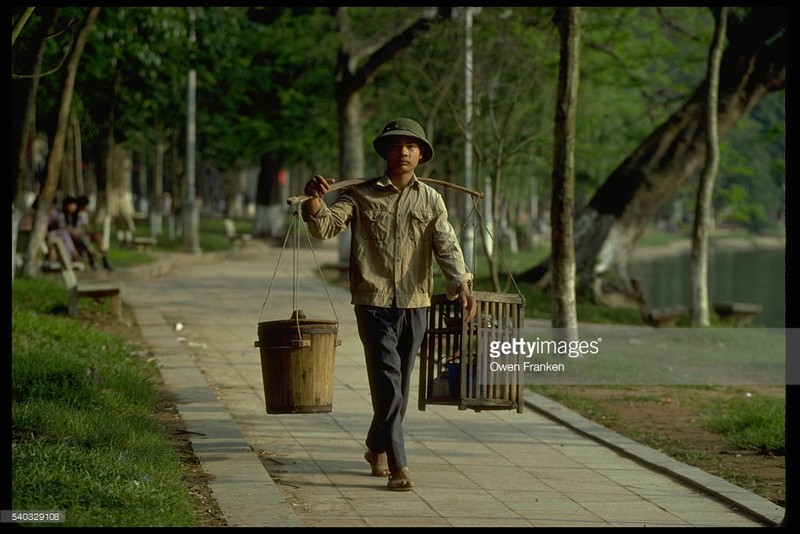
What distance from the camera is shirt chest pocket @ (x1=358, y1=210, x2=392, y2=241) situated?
720 centimetres

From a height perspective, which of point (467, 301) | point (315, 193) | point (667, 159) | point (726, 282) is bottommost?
point (726, 282)

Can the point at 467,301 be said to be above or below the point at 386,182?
below

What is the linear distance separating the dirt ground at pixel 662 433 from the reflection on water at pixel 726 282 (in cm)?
776

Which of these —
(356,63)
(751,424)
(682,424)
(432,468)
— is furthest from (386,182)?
(356,63)

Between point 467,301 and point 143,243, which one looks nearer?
point 467,301

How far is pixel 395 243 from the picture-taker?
23.7 feet

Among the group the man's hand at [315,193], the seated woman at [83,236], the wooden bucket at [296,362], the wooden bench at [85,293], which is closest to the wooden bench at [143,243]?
the seated woman at [83,236]

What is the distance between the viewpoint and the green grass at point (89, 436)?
19.5 feet

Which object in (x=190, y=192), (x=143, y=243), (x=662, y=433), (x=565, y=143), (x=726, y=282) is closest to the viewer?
(x=662, y=433)

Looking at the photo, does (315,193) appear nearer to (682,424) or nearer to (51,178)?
(682,424)

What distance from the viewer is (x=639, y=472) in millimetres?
8258

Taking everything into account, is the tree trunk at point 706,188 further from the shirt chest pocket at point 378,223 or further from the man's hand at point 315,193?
the man's hand at point 315,193

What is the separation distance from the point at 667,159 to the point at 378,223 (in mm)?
14924

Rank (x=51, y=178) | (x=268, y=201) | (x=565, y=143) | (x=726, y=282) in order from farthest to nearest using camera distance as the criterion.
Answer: (x=268, y=201) → (x=726, y=282) → (x=51, y=178) → (x=565, y=143)
